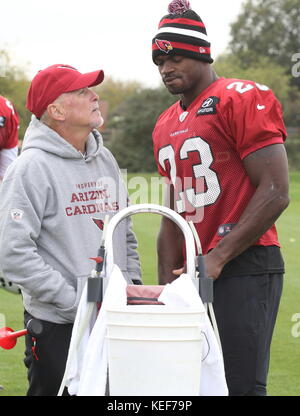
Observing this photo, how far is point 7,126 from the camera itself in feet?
26.4

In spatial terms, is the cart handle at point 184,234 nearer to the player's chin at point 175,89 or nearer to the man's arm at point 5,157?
the player's chin at point 175,89

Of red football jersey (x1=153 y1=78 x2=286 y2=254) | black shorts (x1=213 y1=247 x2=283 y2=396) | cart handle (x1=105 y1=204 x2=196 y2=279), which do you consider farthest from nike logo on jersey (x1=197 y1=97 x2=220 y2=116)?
cart handle (x1=105 y1=204 x2=196 y2=279)

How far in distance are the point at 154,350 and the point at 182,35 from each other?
1.87m

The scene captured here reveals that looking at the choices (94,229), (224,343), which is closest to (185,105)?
(94,229)

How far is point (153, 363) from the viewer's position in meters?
3.08

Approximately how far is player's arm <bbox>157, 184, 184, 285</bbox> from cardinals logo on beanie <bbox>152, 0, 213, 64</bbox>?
0.74 m

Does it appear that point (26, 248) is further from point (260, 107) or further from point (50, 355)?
point (260, 107)

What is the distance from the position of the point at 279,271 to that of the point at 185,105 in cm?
101

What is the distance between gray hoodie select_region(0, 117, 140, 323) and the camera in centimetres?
396

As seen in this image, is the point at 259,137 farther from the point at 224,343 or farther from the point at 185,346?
the point at 185,346

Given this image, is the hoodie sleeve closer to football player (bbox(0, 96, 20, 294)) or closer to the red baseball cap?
the red baseball cap

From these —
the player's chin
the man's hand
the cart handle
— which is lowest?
the man's hand

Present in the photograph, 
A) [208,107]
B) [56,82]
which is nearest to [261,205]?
[208,107]
